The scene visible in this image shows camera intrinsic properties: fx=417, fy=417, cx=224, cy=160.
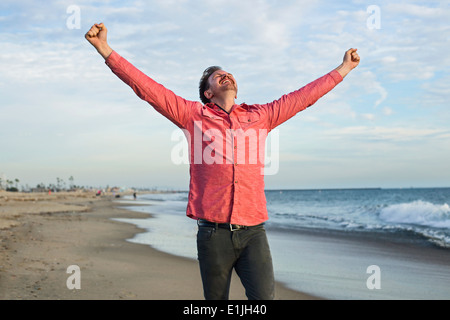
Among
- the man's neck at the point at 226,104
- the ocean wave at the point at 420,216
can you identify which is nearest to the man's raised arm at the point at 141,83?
the man's neck at the point at 226,104

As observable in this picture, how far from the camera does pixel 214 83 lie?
2.96 meters

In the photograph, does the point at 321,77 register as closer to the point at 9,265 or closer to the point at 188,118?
the point at 188,118

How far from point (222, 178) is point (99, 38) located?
1.19 metres

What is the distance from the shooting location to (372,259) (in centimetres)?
1123

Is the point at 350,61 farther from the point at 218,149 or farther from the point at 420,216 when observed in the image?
the point at 420,216

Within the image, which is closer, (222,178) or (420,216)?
(222,178)

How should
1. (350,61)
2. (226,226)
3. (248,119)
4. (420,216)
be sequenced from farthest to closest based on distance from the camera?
(420,216) → (350,61) → (248,119) → (226,226)

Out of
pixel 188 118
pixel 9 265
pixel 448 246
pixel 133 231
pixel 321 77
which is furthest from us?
pixel 133 231

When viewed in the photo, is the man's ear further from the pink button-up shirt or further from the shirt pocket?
the shirt pocket

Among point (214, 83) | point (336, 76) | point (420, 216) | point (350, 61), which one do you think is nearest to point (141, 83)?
point (214, 83)

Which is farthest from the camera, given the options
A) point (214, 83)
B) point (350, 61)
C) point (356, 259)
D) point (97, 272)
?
point (356, 259)
